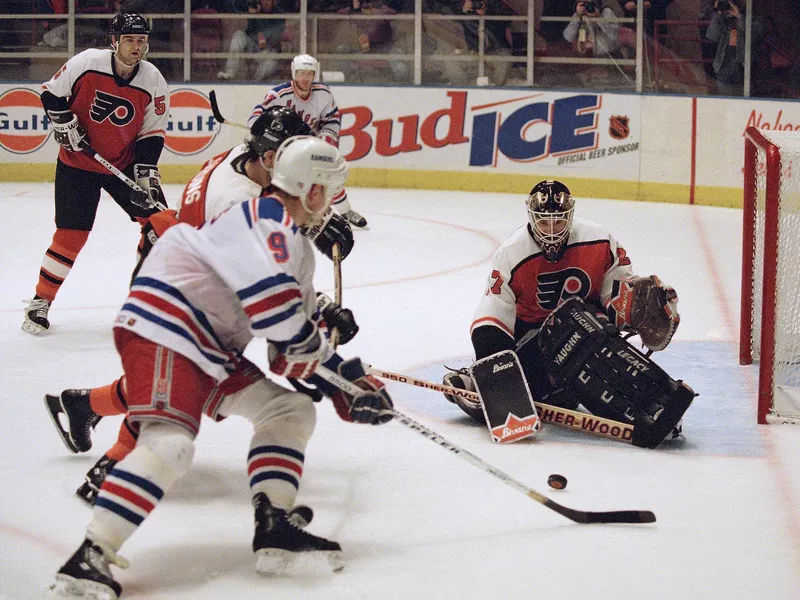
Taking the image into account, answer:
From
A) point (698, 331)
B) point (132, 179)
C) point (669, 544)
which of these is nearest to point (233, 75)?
point (132, 179)

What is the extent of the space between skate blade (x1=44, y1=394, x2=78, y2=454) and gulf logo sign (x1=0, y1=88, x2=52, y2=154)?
643 centimetres

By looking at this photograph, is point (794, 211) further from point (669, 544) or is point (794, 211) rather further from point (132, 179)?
point (132, 179)

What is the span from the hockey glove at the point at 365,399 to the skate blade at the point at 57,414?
37.1 inches

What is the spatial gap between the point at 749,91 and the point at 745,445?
532 cm

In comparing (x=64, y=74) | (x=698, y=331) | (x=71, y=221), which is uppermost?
(x=64, y=74)

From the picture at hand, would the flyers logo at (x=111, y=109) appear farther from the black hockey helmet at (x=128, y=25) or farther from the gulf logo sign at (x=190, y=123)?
the gulf logo sign at (x=190, y=123)

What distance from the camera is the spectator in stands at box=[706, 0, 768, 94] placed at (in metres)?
8.33

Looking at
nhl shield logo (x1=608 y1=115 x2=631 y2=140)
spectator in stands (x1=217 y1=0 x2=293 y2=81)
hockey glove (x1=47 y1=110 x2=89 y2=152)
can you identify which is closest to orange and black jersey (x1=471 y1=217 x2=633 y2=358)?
hockey glove (x1=47 y1=110 x2=89 y2=152)

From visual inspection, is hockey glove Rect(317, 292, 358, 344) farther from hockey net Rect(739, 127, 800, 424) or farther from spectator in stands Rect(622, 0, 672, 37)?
spectator in stands Rect(622, 0, 672, 37)

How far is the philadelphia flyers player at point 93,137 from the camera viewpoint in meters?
4.82

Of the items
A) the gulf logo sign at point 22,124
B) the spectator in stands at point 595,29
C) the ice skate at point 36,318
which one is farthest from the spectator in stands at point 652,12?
the ice skate at point 36,318

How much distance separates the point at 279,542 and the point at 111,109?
287 centimetres

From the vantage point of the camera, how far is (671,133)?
8.53m

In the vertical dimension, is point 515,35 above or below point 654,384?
above
